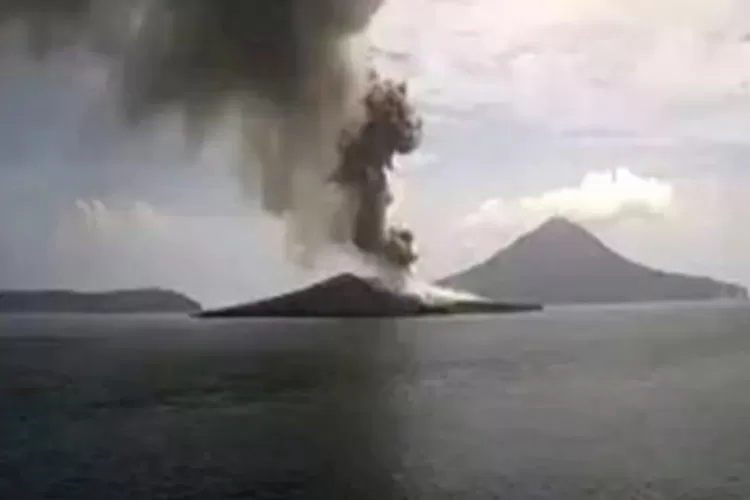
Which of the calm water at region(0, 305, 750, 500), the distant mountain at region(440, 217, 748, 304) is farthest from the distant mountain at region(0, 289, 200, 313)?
the distant mountain at region(440, 217, 748, 304)

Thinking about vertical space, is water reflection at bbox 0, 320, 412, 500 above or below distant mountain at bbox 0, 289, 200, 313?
below

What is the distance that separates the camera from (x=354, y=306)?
11.9 ft

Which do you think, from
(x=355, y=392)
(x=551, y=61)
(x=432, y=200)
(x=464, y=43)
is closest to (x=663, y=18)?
(x=551, y=61)

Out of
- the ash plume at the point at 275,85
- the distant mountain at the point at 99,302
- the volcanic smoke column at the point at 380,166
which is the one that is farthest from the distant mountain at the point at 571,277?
the distant mountain at the point at 99,302

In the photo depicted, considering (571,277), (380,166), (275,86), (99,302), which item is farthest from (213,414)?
(571,277)

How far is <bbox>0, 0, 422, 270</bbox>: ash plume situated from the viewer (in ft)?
11.9

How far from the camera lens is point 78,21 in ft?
12.0

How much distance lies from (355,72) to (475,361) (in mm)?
852

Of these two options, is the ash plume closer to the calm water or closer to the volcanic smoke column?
the volcanic smoke column

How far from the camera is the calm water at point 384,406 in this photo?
3.42 meters

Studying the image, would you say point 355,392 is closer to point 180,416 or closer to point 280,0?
point 180,416

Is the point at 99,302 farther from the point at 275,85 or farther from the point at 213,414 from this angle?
the point at 275,85

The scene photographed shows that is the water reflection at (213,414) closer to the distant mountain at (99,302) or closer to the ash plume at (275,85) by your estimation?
the distant mountain at (99,302)

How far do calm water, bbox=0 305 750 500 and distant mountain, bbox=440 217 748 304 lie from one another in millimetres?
52
